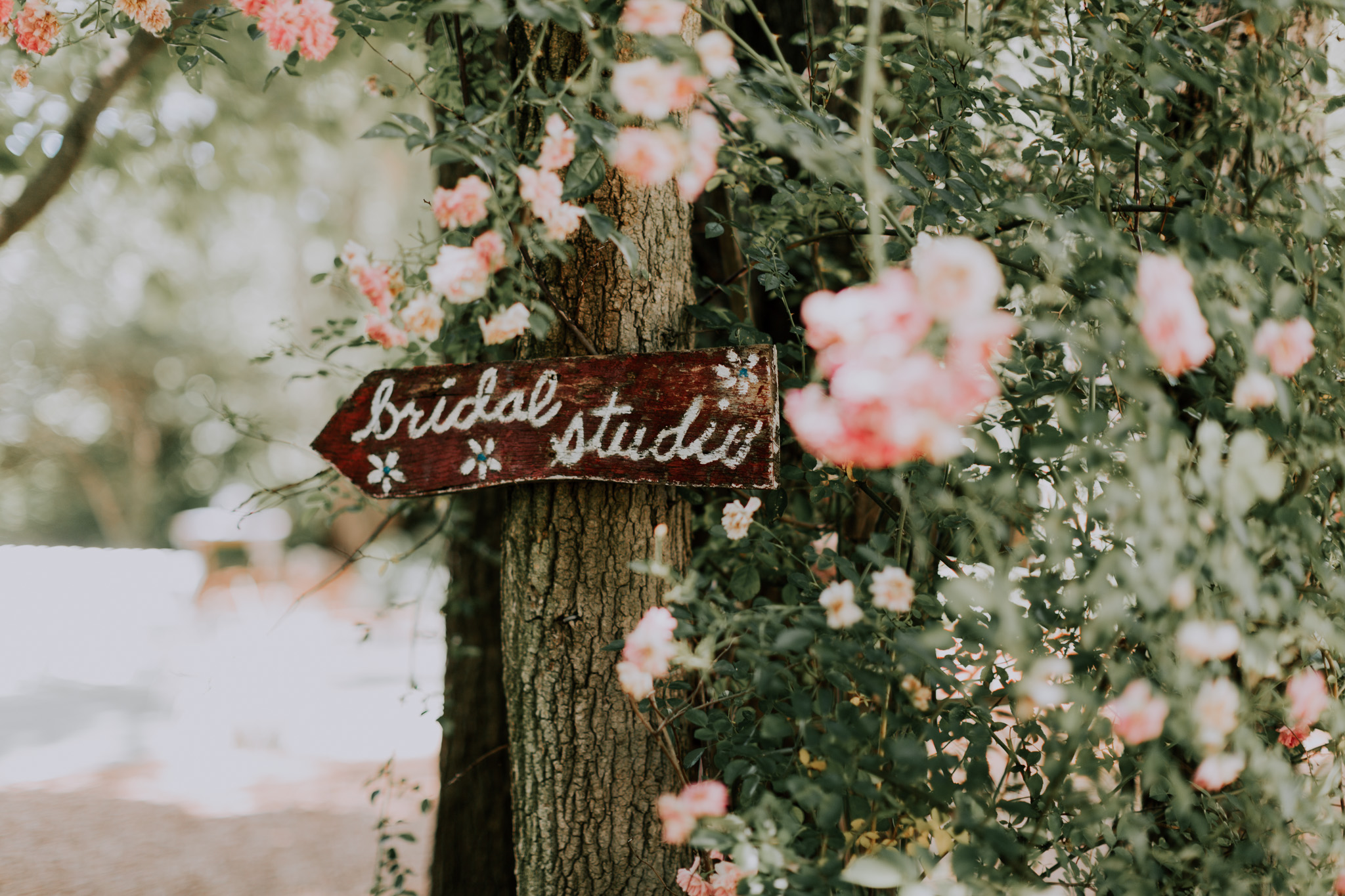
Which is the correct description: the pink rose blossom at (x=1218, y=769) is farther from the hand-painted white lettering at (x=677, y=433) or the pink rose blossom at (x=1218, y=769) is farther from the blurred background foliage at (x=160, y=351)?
the blurred background foliage at (x=160, y=351)

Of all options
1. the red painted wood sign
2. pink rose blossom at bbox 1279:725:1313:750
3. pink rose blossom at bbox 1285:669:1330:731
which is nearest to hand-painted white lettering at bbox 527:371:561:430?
the red painted wood sign

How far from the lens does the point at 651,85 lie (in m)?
0.85

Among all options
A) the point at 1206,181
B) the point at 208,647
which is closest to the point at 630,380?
the point at 1206,181

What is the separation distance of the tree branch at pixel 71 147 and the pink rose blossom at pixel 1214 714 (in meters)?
2.48

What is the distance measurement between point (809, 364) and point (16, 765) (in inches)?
153

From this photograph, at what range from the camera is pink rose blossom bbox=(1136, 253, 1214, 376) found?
2.21 feet

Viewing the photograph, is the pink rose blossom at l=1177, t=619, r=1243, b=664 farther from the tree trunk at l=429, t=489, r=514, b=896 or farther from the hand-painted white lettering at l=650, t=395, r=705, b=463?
the tree trunk at l=429, t=489, r=514, b=896

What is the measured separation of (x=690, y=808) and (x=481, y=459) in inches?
24.8

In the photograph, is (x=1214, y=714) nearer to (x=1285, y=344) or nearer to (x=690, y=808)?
(x=1285, y=344)

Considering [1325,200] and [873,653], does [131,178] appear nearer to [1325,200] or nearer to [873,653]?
[873,653]

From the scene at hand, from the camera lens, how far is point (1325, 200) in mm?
1017

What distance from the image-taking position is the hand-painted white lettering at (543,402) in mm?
1270

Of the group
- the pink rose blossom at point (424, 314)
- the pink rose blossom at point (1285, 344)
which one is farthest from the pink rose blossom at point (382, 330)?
the pink rose blossom at point (1285, 344)

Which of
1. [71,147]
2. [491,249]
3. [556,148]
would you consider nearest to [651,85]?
[556,148]
